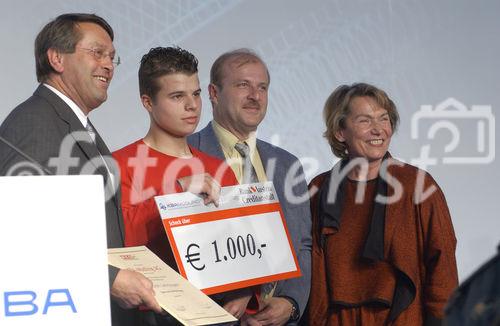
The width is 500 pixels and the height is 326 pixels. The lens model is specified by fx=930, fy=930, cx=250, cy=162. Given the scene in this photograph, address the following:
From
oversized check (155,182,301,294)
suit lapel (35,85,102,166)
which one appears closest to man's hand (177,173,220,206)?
oversized check (155,182,301,294)

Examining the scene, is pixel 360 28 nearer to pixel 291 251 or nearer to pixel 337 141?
pixel 337 141

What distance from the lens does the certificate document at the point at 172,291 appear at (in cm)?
246

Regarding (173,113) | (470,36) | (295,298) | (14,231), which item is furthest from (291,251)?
(470,36)

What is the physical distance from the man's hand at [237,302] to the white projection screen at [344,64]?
1.35m

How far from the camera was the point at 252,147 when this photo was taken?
3.61m

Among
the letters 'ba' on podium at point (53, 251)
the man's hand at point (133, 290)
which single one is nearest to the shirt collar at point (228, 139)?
the man's hand at point (133, 290)

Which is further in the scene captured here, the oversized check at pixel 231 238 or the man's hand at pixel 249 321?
the man's hand at pixel 249 321

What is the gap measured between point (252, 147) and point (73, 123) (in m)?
0.97

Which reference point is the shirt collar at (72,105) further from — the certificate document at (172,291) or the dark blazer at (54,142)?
the certificate document at (172,291)

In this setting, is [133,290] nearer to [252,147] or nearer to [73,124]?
[73,124]

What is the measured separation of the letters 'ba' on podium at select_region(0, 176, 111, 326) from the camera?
183 centimetres

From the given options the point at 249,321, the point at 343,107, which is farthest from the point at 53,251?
the point at 343,107

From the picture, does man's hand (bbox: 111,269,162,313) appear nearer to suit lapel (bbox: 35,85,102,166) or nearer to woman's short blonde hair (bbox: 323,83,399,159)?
suit lapel (bbox: 35,85,102,166)

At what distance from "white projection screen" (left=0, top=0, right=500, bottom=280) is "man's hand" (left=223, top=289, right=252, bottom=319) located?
1348 millimetres
